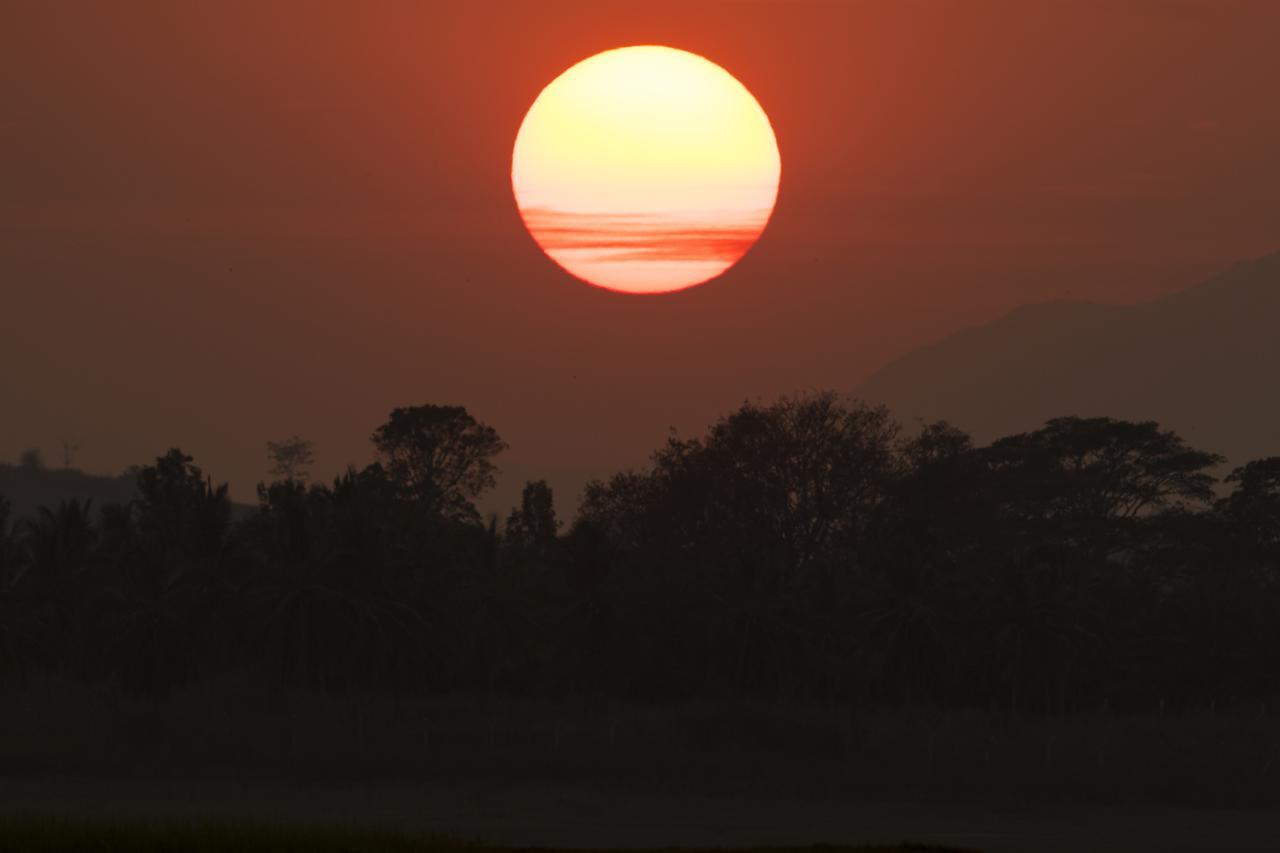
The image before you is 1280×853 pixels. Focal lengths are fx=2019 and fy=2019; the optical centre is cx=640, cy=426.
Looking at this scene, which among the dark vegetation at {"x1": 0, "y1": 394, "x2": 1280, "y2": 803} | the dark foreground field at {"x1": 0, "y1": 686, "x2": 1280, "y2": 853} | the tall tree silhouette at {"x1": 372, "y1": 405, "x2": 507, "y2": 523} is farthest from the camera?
the tall tree silhouette at {"x1": 372, "y1": 405, "x2": 507, "y2": 523}

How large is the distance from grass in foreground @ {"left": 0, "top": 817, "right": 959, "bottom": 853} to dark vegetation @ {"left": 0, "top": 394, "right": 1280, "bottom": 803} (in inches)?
1989

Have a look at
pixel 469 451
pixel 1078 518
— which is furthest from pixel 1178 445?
pixel 469 451

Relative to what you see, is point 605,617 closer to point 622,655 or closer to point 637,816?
point 622,655

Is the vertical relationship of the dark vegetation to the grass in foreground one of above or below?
above

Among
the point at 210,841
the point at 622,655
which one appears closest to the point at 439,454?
the point at 622,655

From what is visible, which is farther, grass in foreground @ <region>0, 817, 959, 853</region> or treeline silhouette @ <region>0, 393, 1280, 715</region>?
treeline silhouette @ <region>0, 393, 1280, 715</region>

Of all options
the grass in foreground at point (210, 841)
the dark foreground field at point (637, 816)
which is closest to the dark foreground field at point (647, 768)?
the dark foreground field at point (637, 816)

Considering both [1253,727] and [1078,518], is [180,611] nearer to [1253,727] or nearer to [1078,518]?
[1253,727]

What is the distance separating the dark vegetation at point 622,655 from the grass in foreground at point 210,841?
166ft

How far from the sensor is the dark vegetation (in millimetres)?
96250

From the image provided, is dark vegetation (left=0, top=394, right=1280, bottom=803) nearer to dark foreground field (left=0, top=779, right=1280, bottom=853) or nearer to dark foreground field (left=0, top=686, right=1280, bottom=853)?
dark foreground field (left=0, top=686, right=1280, bottom=853)

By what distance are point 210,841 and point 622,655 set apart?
6968 cm

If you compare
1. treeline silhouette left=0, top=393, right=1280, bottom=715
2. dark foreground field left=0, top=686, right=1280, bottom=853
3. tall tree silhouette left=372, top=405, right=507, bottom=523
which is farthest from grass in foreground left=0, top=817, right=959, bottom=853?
tall tree silhouette left=372, top=405, right=507, bottom=523

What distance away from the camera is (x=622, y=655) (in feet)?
368
